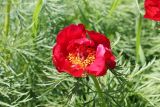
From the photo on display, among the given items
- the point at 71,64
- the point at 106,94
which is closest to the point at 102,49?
the point at 71,64

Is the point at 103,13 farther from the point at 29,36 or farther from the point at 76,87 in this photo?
the point at 76,87

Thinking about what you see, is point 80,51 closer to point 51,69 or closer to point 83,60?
point 83,60

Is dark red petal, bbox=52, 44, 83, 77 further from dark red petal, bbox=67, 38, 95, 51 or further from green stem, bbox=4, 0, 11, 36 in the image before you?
green stem, bbox=4, 0, 11, 36

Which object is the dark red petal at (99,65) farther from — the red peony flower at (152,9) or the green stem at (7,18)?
the green stem at (7,18)

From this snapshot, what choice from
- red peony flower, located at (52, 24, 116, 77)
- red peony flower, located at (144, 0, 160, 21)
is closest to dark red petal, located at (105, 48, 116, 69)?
red peony flower, located at (52, 24, 116, 77)

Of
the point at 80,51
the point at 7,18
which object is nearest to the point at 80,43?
the point at 80,51
